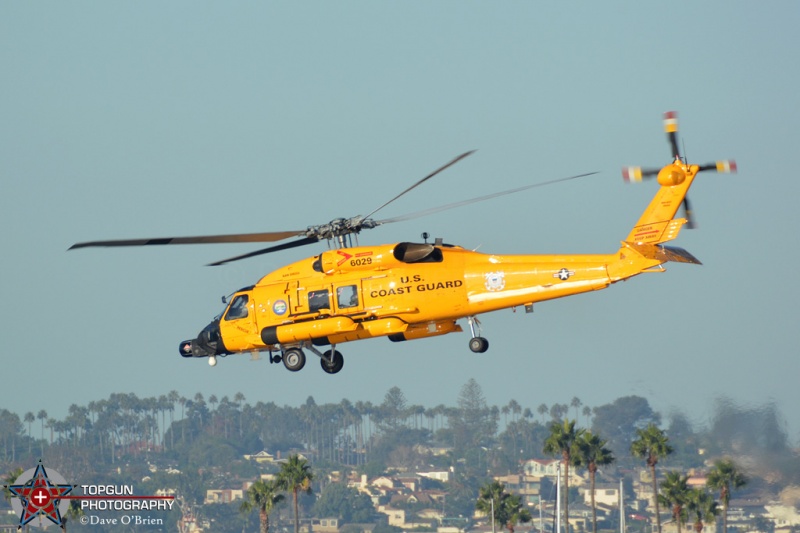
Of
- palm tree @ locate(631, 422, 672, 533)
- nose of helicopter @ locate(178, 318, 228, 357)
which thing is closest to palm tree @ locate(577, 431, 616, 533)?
palm tree @ locate(631, 422, 672, 533)

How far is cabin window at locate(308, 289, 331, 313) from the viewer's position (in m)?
46.6

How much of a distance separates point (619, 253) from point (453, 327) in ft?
21.4

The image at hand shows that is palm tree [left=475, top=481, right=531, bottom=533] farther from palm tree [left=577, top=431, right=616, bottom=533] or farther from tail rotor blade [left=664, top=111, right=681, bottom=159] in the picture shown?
tail rotor blade [left=664, top=111, right=681, bottom=159]

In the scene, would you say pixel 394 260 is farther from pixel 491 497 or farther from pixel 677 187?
pixel 491 497

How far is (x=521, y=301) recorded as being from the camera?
145ft

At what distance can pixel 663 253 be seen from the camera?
42.5 m

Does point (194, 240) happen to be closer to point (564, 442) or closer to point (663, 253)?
point (663, 253)

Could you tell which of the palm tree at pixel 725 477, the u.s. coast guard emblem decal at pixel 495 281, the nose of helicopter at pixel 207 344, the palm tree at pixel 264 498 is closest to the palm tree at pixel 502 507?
the palm tree at pixel 725 477

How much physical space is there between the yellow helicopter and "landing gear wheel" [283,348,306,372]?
35 millimetres

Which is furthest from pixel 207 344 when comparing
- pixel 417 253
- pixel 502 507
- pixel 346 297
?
pixel 502 507

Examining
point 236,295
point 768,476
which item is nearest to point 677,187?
point 236,295

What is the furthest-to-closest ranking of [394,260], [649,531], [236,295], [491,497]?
[649,531], [491,497], [236,295], [394,260]

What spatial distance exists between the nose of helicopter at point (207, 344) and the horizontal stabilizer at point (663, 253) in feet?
50.8

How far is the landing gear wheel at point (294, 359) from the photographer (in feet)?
157
